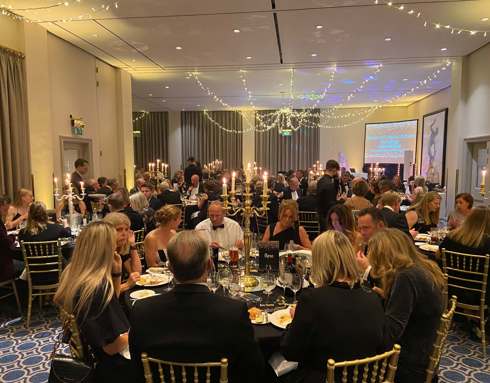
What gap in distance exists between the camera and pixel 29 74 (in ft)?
21.5

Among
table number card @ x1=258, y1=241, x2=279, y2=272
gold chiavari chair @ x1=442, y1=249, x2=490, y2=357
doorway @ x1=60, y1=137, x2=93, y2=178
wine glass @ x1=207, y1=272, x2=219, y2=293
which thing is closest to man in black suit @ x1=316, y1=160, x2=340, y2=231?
gold chiavari chair @ x1=442, y1=249, x2=490, y2=357

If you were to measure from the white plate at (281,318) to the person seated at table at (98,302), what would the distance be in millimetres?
833

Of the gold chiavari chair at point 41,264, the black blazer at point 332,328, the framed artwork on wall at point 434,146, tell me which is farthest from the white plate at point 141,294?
the framed artwork on wall at point 434,146

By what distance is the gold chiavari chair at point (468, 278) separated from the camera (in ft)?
11.5

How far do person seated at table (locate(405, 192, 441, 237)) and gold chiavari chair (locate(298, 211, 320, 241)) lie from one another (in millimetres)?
1516

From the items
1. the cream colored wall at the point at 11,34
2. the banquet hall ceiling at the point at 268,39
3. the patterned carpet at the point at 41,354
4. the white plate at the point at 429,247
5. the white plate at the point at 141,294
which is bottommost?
the patterned carpet at the point at 41,354

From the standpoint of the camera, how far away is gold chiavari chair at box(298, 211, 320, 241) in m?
6.24

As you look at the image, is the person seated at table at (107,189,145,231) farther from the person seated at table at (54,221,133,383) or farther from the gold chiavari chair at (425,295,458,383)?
the gold chiavari chair at (425,295,458,383)

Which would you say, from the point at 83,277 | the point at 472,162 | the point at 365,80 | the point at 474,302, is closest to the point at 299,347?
the point at 83,277

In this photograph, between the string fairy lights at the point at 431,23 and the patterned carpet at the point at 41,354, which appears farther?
the string fairy lights at the point at 431,23

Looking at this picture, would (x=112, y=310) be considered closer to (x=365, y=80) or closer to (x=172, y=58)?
(x=172, y=58)

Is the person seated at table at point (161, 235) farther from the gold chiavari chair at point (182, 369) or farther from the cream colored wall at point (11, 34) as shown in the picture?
the cream colored wall at point (11, 34)

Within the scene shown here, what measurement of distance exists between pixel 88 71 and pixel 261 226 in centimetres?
556

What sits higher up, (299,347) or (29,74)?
(29,74)
